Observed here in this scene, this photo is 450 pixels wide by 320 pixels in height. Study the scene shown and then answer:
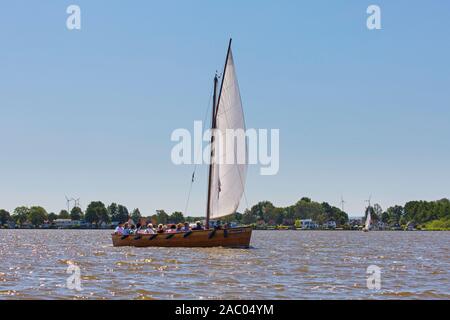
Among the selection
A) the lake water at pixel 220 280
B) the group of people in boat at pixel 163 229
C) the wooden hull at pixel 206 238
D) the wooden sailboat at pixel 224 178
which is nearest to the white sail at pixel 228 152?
the wooden sailboat at pixel 224 178

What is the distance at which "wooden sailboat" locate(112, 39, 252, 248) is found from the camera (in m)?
61.9

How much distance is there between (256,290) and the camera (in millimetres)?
29531

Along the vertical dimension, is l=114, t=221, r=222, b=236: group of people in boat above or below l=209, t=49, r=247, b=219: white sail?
below

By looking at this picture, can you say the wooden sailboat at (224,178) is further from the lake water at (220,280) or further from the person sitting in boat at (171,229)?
the lake water at (220,280)

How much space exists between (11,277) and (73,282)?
5119 mm

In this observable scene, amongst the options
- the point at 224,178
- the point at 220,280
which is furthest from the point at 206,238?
the point at 220,280

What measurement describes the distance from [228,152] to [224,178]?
8.18 ft

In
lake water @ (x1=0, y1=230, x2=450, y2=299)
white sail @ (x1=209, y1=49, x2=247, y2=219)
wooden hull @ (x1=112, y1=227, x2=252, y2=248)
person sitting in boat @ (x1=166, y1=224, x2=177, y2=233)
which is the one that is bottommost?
lake water @ (x1=0, y1=230, x2=450, y2=299)

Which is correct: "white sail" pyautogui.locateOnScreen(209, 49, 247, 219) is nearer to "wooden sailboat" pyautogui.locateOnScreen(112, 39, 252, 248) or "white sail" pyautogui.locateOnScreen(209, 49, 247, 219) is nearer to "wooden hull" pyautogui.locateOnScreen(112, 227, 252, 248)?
"wooden sailboat" pyautogui.locateOnScreen(112, 39, 252, 248)

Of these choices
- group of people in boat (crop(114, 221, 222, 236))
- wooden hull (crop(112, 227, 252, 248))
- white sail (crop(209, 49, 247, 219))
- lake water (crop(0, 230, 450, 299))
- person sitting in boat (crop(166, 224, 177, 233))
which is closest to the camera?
lake water (crop(0, 230, 450, 299))

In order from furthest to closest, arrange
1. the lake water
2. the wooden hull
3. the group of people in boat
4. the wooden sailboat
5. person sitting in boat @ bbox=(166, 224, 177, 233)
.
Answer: person sitting in boat @ bbox=(166, 224, 177, 233) < the group of people in boat < the wooden hull < the wooden sailboat < the lake water

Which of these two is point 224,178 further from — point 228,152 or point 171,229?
point 171,229

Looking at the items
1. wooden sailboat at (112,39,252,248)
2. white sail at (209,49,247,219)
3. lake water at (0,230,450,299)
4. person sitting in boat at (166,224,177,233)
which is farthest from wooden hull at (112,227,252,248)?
lake water at (0,230,450,299)

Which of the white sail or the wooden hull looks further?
the wooden hull
